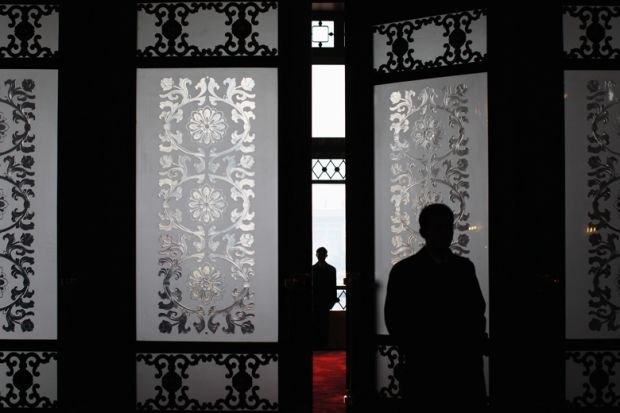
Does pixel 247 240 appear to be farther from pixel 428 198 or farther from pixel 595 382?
pixel 595 382

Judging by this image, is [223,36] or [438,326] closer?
[438,326]

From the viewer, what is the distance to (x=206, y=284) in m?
3.99

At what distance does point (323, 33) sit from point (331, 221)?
2.44m

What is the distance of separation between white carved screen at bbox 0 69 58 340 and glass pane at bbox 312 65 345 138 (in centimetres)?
553

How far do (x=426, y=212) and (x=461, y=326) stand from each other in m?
0.47

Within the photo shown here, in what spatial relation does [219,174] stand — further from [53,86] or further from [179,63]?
[53,86]

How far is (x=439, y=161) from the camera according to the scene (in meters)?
4.02

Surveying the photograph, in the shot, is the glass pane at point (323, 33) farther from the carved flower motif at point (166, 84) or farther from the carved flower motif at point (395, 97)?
the carved flower motif at point (166, 84)

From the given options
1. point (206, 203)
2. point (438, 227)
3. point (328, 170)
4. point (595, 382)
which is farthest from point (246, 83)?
point (328, 170)

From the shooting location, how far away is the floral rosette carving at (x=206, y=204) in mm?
3977

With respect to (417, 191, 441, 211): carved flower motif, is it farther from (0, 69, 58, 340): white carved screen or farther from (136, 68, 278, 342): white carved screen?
(0, 69, 58, 340): white carved screen

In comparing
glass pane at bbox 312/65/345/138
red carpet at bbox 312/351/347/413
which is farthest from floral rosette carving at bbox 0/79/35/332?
glass pane at bbox 312/65/345/138

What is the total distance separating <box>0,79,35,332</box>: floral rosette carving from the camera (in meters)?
4.00

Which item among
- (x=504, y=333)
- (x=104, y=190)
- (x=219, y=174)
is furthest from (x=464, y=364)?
(x=104, y=190)
